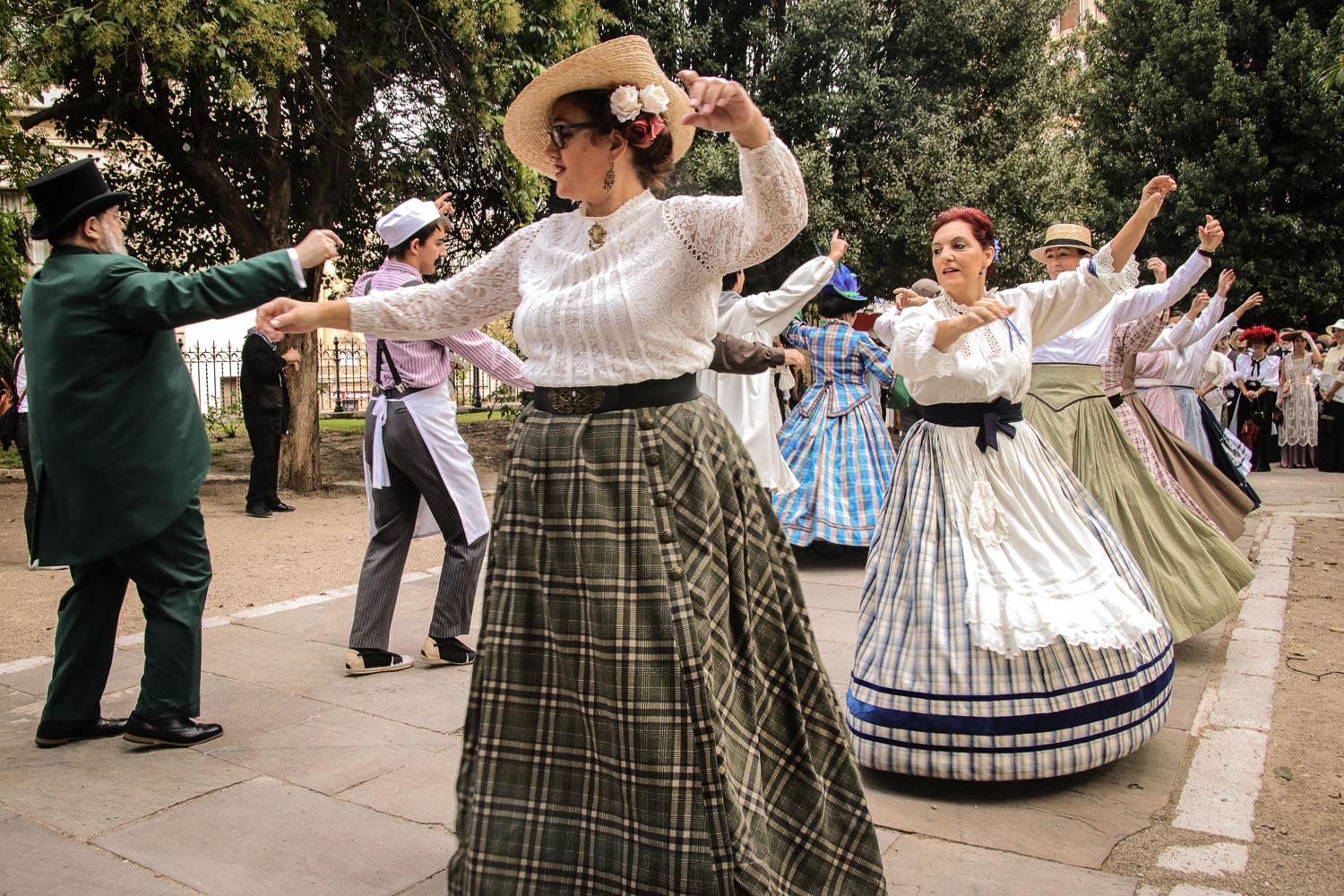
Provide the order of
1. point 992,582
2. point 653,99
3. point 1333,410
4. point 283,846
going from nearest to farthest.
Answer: point 653,99, point 283,846, point 992,582, point 1333,410

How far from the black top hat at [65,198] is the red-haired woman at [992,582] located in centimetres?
280

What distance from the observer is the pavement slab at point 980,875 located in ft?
8.95

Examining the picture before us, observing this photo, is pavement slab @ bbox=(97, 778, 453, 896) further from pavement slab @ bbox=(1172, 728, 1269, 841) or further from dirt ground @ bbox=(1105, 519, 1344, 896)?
pavement slab @ bbox=(1172, 728, 1269, 841)

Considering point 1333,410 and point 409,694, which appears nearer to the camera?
point 409,694

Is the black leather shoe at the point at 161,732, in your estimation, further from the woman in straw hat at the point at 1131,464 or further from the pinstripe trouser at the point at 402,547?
the woman in straw hat at the point at 1131,464

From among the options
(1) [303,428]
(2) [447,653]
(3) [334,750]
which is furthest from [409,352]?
(1) [303,428]

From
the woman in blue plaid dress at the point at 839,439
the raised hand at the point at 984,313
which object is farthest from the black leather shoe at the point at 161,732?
the woman in blue plaid dress at the point at 839,439

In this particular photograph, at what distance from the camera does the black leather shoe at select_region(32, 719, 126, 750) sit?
3826mm

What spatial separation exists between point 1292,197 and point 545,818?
19595mm

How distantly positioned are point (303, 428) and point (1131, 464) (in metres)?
8.71

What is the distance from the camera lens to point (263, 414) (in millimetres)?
10008

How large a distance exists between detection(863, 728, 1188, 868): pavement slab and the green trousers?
2420mm

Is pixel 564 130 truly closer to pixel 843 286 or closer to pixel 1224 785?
pixel 1224 785

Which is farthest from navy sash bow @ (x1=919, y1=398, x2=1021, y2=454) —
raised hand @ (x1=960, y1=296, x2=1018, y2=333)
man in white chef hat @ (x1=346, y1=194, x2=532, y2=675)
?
man in white chef hat @ (x1=346, y1=194, x2=532, y2=675)
